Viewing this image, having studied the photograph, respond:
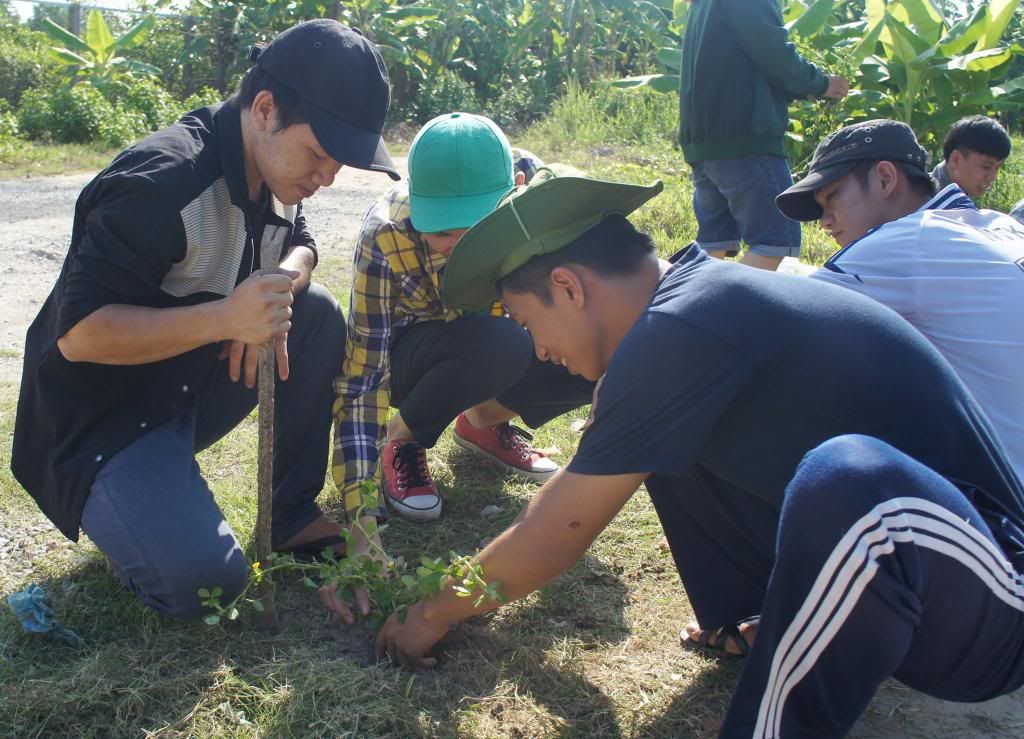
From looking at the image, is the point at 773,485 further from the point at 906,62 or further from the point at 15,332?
the point at 906,62

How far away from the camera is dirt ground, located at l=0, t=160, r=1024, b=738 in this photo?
227cm

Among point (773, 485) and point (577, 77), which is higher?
point (773, 485)

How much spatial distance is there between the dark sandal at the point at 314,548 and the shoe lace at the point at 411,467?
436mm

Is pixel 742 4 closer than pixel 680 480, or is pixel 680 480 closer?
pixel 680 480

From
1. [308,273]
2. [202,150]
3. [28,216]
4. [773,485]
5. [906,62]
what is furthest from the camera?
[906,62]

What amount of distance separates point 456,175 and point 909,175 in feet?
4.59

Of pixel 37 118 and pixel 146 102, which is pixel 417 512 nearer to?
pixel 37 118

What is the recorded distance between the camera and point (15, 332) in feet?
15.4

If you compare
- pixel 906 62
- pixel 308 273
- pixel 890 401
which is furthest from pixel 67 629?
pixel 906 62

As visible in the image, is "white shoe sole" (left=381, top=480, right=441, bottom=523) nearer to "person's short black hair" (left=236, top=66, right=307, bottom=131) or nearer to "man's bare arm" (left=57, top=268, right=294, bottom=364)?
"man's bare arm" (left=57, top=268, right=294, bottom=364)

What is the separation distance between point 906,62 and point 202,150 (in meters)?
7.99

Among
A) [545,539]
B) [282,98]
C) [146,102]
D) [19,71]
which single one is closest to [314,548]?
[545,539]

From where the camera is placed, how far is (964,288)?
2.37 metres

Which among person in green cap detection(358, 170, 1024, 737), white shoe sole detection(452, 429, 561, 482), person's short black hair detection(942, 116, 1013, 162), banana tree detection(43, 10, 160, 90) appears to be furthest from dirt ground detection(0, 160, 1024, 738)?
banana tree detection(43, 10, 160, 90)
